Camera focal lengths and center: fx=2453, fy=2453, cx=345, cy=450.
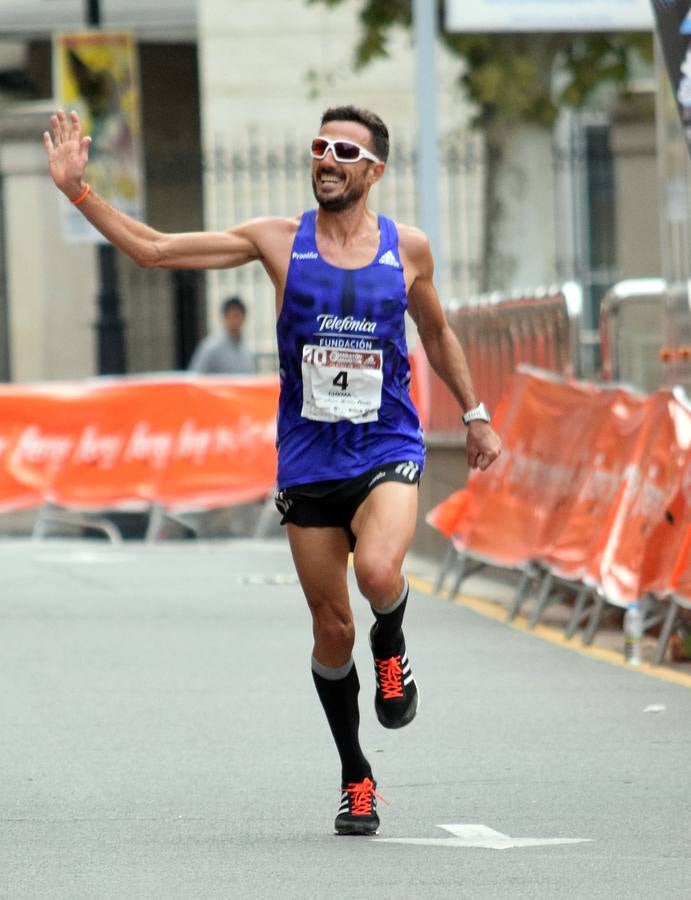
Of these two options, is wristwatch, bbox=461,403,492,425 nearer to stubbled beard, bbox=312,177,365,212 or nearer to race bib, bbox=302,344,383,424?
race bib, bbox=302,344,383,424

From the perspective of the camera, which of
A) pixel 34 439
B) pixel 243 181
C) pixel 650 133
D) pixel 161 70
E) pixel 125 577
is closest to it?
pixel 125 577

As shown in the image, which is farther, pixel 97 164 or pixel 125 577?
pixel 97 164

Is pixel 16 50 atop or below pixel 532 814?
atop

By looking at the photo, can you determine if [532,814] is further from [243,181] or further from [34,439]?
[243,181]

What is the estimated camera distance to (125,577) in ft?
49.3

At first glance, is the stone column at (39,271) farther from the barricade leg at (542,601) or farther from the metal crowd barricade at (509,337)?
the barricade leg at (542,601)

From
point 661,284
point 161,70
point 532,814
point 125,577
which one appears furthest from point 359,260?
point 161,70

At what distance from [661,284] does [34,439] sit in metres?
7.67

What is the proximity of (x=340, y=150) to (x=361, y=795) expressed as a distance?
1.79m

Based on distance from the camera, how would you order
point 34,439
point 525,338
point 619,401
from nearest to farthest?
1. point 619,401
2. point 525,338
3. point 34,439

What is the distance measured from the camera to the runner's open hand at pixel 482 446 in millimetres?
7145

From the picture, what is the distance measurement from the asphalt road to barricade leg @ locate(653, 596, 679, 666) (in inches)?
10.1

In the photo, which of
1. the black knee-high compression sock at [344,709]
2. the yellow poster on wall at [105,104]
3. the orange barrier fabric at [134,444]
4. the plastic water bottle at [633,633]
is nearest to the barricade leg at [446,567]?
the plastic water bottle at [633,633]

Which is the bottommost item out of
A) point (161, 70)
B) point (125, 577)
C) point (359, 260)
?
point (125, 577)
